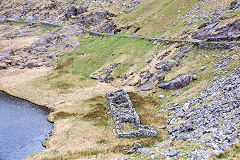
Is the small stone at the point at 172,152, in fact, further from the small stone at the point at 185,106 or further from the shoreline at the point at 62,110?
the small stone at the point at 185,106

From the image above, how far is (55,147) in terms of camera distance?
1299 inches

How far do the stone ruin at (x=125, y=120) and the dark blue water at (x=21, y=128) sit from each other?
513 inches

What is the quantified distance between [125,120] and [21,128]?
21.3 metres

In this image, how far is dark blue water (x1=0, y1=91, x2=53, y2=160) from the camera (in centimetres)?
3450

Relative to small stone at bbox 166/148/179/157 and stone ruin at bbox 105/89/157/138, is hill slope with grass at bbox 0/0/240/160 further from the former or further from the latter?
stone ruin at bbox 105/89/157/138

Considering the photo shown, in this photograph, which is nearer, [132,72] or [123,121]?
[123,121]

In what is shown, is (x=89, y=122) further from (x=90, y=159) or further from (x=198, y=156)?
(x=198, y=156)

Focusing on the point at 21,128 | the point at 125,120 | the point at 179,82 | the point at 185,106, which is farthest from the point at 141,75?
the point at 21,128

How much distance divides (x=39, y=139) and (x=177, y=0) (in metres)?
82.7

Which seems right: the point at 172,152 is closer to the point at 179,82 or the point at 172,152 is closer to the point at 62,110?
the point at 179,82

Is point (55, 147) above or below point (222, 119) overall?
below

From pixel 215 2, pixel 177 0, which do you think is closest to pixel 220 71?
pixel 215 2

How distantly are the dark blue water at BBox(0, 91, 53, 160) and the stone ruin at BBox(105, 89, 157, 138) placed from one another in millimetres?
13027

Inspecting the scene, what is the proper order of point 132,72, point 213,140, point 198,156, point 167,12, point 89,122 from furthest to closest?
point 167,12 → point 132,72 → point 89,122 → point 213,140 → point 198,156
